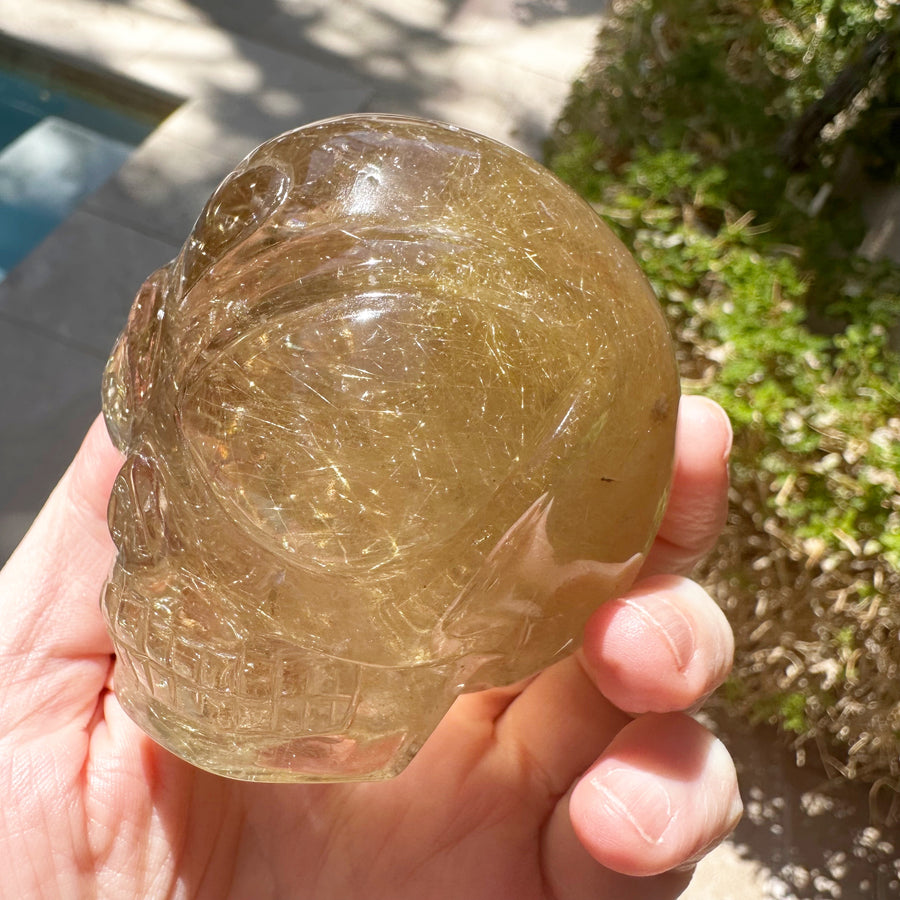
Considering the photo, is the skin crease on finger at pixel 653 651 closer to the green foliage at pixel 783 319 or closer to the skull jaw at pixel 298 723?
the skull jaw at pixel 298 723

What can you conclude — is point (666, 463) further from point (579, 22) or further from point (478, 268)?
point (579, 22)

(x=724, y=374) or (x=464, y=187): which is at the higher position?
(x=464, y=187)

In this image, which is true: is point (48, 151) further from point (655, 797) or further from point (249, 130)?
point (655, 797)

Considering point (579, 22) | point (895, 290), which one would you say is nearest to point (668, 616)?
point (895, 290)

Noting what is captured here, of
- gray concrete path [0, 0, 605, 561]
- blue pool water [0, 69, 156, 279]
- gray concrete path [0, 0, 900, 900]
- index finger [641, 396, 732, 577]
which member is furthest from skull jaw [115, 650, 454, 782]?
blue pool water [0, 69, 156, 279]

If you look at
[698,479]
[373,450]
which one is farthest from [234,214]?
[698,479]
